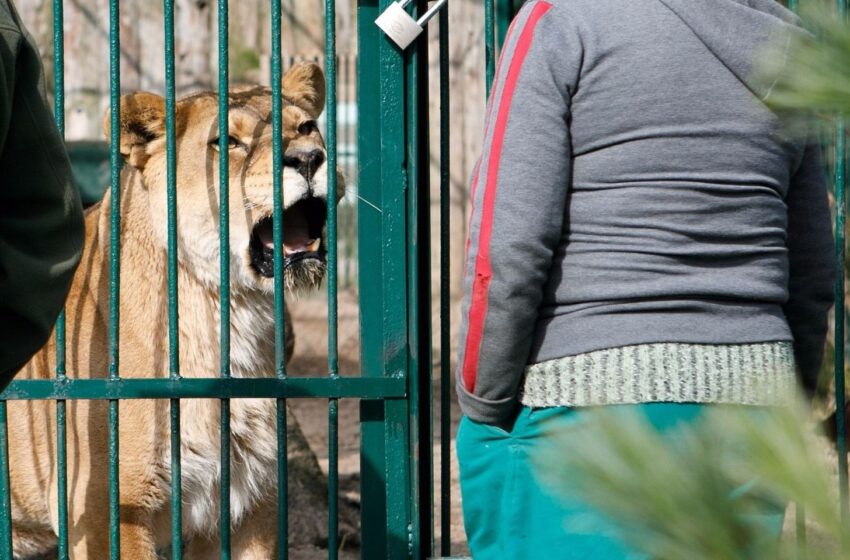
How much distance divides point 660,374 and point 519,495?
0.36 metres

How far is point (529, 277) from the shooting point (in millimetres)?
2217

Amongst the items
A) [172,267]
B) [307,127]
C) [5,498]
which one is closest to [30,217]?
[172,267]

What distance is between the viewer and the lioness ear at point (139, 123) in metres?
3.68

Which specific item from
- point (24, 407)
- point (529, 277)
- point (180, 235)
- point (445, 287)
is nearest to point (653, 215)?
point (529, 277)

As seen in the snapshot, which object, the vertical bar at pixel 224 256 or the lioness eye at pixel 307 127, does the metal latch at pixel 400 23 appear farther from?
the lioness eye at pixel 307 127

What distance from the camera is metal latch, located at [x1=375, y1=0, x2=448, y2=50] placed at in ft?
10.2

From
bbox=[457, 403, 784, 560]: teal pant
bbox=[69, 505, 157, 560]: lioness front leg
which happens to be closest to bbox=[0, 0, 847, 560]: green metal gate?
bbox=[69, 505, 157, 560]: lioness front leg

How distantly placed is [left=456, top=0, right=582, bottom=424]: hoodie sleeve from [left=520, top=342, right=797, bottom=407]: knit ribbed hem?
0.36 feet

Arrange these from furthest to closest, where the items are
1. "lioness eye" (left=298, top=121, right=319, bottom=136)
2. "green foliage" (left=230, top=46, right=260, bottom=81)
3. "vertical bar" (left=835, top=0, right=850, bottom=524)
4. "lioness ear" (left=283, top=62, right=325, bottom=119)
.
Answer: "green foliage" (left=230, top=46, right=260, bottom=81) → "lioness ear" (left=283, top=62, right=325, bottom=119) → "lioness eye" (left=298, top=121, right=319, bottom=136) → "vertical bar" (left=835, top=0, right=850, bottom=524)

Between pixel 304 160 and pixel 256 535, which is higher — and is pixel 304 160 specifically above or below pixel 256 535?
above

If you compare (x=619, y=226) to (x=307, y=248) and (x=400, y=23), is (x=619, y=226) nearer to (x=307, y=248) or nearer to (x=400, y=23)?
(x=400, y=23)

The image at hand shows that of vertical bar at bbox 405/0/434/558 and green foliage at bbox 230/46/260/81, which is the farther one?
green foliage at bbox 230/46/260/81

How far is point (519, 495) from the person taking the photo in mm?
2309

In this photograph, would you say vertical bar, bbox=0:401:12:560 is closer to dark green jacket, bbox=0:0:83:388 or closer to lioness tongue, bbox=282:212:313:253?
lioness tongue, bbox=282:212:313:253
